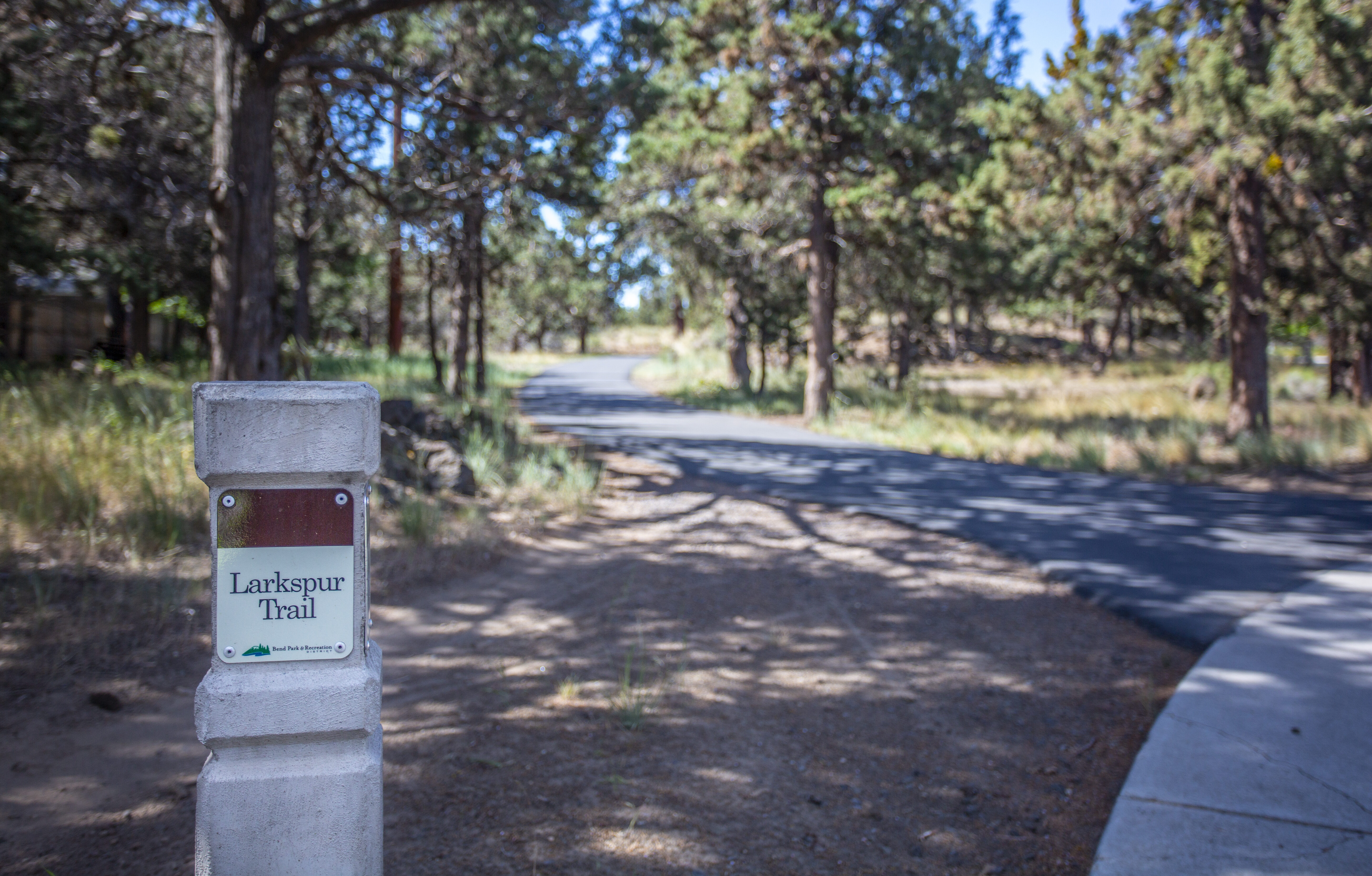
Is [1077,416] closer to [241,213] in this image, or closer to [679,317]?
[241,213]

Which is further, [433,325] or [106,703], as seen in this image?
[433,325]

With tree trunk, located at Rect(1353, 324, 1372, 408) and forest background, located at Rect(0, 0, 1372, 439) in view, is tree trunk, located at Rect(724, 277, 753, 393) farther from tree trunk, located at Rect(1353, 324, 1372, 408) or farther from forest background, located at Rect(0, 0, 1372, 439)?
tree trunk, located at Rect(1353, 324, 1372, 408)

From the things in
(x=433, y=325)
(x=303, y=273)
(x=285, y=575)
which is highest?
(x=303, y=273)

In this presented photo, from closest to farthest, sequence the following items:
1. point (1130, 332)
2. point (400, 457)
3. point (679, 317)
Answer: point (400, 457)
point (1130, 332)
point (679, 317)

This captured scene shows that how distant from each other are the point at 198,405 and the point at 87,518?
→ 4788mm

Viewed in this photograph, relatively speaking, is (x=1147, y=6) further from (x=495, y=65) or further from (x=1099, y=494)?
(x=495, y=65)

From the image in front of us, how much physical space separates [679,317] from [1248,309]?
57.1 metres

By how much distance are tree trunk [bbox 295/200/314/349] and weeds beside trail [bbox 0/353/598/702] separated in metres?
8.27

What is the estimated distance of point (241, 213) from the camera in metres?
7.89

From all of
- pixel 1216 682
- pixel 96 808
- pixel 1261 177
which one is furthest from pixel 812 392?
pixel 96 808

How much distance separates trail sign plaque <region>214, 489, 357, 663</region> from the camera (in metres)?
2.29

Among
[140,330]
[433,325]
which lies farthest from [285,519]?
[140,330]

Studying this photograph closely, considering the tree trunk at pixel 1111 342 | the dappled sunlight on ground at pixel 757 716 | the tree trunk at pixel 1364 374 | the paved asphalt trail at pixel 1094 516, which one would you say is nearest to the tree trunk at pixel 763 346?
the paved asphalt trail at pixel 1094 516

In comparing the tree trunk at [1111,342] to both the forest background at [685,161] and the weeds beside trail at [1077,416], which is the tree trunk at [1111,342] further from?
the forest background at [685,161]
